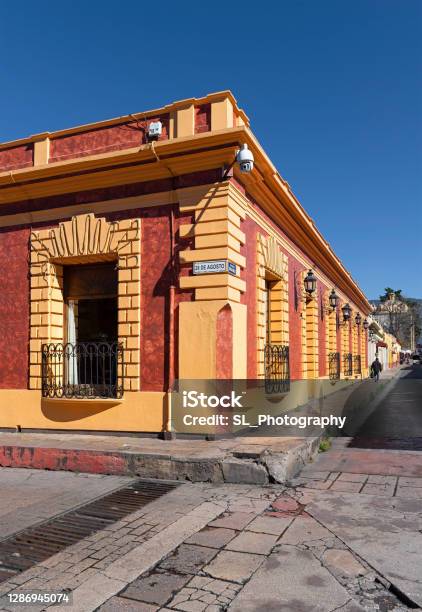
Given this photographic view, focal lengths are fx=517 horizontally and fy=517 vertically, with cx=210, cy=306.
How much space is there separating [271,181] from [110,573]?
8.01m

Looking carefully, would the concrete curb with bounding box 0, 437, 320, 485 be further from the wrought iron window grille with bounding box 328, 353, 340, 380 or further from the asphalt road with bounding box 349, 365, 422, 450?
the wrought iron window grille with bounding box 328, 353, 340, 380

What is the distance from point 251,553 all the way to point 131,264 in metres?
5.78

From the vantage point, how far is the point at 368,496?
5.62 m

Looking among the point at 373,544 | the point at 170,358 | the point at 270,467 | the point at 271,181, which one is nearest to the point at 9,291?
the point at 170,358

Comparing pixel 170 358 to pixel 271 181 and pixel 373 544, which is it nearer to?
pixel 271 181

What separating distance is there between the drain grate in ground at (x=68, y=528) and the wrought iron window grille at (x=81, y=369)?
3101mm

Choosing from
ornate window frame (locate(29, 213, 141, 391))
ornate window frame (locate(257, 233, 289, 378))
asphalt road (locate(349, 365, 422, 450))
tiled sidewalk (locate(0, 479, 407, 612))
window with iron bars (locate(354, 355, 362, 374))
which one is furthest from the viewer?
window with iron bars (locate(354, 355, 362, 374))

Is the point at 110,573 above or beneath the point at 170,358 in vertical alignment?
beneath

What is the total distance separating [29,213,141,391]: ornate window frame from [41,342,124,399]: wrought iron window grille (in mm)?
184

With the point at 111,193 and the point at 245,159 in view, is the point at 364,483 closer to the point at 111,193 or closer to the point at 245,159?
the point at 245,159

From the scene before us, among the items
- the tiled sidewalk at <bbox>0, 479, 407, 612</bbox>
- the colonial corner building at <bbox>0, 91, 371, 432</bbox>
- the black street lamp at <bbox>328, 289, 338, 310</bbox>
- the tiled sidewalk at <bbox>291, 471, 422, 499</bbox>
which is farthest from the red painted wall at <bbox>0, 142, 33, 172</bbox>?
the black street lamp at <bbox>328, 289, 338, 310</bbox>

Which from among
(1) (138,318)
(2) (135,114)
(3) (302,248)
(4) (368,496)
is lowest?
(4) (368,496)

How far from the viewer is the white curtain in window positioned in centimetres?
952

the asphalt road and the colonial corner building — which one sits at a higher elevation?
the colonial corner building
